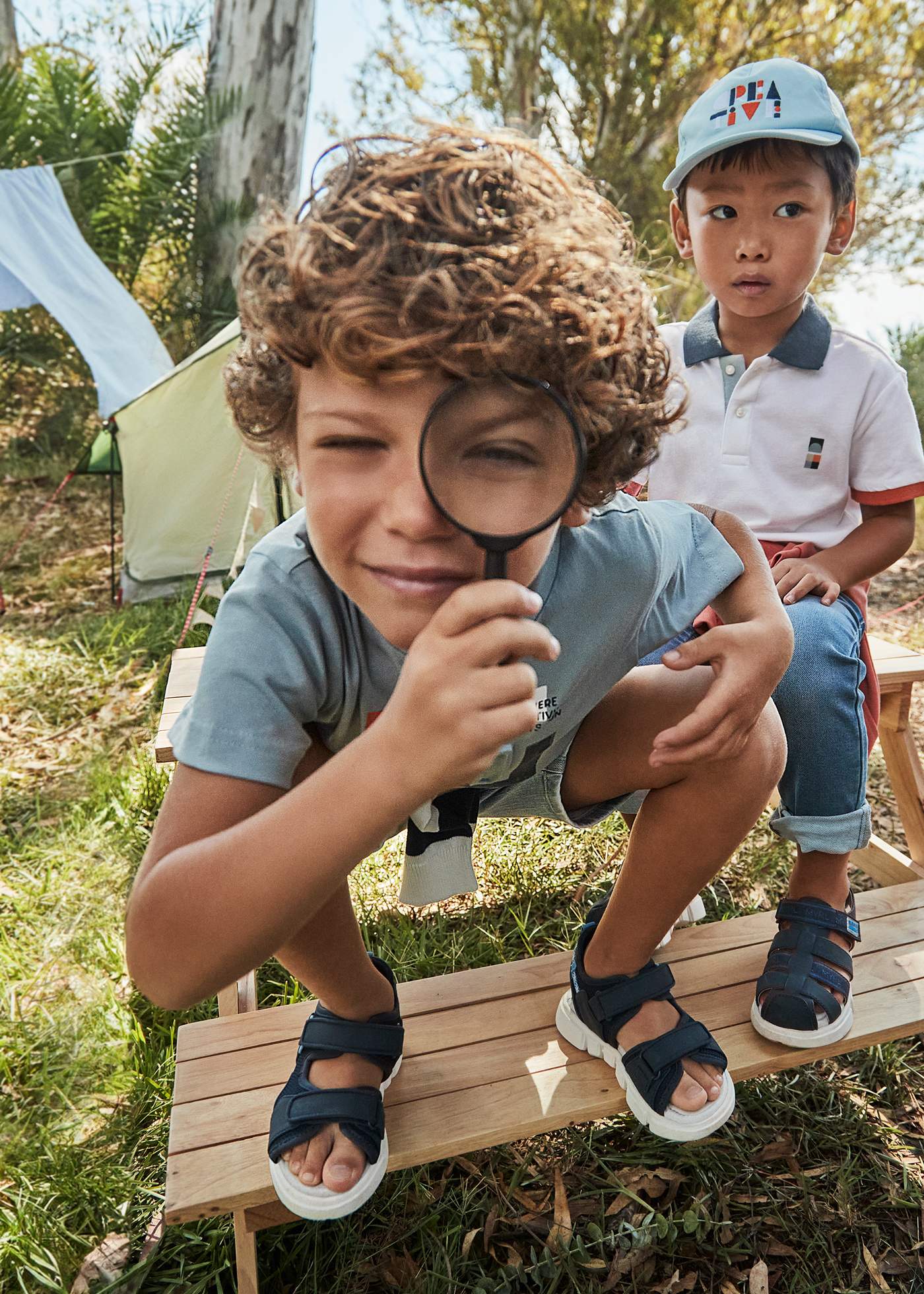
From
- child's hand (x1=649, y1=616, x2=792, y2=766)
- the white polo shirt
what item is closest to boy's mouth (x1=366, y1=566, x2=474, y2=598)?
child's hand (x1=649, y1=616, x2=792, y2=766)

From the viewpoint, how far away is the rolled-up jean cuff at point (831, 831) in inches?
68.6

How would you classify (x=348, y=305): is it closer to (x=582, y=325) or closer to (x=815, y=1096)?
(x=582, y=325)

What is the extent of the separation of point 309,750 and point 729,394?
1.36 meters

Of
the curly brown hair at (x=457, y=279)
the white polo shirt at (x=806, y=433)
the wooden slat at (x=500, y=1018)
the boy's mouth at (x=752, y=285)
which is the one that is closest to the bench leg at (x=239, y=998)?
the wooden slat at (x=500, y=1018)

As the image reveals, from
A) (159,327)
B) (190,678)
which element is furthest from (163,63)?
(190,678)

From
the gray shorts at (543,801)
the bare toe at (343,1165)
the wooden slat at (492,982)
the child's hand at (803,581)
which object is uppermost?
the child's hand at (803,581)

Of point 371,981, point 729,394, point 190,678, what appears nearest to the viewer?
point 371,981

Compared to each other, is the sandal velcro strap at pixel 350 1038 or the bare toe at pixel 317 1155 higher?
the sandal velcro strap at pixel 350 1038

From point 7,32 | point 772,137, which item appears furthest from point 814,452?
point 7,32

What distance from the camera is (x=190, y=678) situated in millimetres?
2387

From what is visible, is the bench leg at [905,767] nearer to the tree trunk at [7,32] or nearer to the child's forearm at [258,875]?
the child's forearm at [258,875]

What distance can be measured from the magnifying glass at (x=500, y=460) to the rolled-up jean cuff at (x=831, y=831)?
40.9 inches

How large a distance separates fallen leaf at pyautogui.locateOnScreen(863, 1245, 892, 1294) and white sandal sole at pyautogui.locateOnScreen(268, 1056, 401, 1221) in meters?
0.88

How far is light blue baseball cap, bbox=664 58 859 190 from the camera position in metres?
1.85
